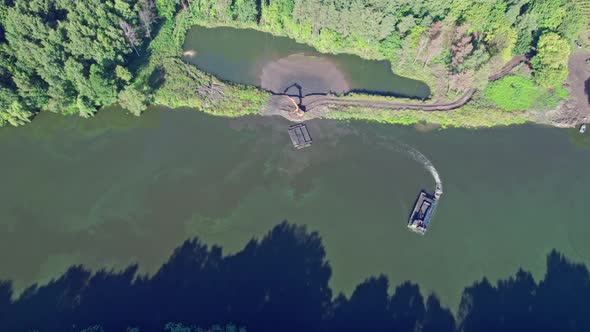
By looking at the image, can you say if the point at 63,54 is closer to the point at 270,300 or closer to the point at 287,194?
the point at 287,194

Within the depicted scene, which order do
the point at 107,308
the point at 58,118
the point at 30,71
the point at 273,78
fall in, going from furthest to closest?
the point at 273,78, the point at 58,118, the point at 30,71, the point at 107,308

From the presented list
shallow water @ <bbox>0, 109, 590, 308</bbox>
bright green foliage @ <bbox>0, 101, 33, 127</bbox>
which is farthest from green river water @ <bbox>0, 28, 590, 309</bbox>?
bright green foliage @ <bbox>0, 101, 33, 127</bbox>

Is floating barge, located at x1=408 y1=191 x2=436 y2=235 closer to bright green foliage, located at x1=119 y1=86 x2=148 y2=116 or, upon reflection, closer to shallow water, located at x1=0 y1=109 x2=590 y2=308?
shallow water, located at x1=0 y1=109 x2=590 y2=308

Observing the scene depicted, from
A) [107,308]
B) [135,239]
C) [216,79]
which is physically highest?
[216,79]

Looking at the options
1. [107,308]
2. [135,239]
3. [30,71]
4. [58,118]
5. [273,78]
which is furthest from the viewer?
[273,78]

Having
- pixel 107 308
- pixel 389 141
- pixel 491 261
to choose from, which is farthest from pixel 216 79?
pixel 491 261

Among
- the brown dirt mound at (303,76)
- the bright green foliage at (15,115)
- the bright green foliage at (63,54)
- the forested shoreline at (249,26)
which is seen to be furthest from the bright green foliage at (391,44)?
the bright green foliage at (15,115)

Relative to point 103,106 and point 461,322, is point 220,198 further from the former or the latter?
point 461,322

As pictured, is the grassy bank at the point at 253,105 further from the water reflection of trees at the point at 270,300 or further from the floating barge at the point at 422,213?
the water reflection of trees at the point at 270,300
